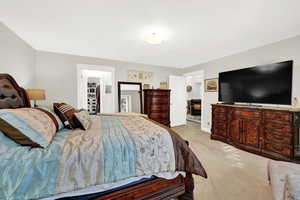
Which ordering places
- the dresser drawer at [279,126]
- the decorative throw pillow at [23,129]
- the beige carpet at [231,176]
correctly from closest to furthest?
1. the decorative throw pillow at [23,129]
2. the beige carpet at [231,176]
3. the dresser drawer at [279,126]

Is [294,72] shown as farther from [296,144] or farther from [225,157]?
[225,157]

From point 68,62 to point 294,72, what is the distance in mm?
5042

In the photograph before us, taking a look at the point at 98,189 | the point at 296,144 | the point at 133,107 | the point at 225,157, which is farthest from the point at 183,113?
the point at 98,189

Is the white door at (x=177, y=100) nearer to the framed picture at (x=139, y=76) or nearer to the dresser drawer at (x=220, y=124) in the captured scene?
the framed picture at (x=139, y=76)

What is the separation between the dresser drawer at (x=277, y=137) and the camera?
2150 millimetres

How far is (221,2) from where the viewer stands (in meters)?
1.51

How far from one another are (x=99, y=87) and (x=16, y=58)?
1.94 metres

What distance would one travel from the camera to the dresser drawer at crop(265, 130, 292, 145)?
7.06ft

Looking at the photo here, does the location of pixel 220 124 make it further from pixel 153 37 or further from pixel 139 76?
pixel 139 76

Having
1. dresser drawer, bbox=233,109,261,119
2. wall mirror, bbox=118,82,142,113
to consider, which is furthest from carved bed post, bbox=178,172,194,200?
wall mirror, bbox=118,82,142,113

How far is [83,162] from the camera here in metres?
0.95

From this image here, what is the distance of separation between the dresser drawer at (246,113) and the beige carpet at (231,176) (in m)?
0.75

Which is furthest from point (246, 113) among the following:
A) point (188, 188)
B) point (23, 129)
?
point (23, 129)

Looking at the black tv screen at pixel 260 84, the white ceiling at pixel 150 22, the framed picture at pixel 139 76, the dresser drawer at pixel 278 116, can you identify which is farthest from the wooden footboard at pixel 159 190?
the framed picture at pixel 139 76
